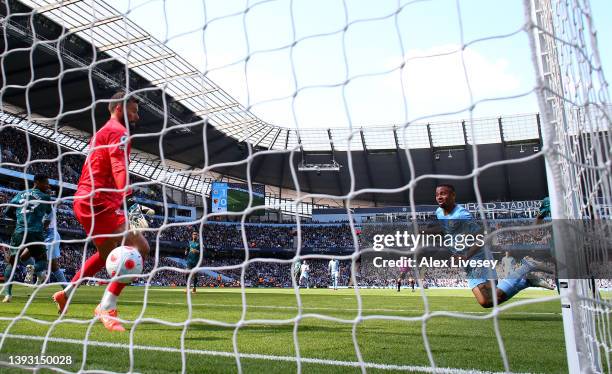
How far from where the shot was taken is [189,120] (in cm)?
2767

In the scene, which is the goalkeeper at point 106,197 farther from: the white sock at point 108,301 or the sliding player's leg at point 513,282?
the sliding player's leg at point 513,282

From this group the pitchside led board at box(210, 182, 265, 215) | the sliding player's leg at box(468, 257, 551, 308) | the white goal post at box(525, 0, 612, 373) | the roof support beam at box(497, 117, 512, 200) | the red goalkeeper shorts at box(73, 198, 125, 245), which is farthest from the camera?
the roof support beam at box(497, 117, 512, 200)

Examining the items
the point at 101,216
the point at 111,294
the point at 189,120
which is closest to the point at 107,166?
the point at 101,216

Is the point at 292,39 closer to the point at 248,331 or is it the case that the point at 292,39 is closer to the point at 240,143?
the point at 248,331

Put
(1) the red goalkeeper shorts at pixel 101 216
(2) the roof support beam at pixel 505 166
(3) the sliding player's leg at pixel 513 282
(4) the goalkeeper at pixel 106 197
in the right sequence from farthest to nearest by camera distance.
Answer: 1. (2) the roof support beam at pixel 505 166
2. (3) the sliding player's leg at pixel 513 282
3. (1) the red goalkeeper shorts at pixel 101 216
4. (4) the goalkeeper at pixel 106 197

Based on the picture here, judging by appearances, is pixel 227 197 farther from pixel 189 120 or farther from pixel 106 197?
pixel 106 197

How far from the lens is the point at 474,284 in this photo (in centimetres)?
455

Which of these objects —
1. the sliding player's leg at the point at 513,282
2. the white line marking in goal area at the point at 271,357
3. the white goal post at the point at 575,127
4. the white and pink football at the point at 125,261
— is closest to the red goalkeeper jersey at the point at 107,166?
the white and pink football at the point at 125,261

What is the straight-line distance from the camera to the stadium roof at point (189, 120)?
20422 mm

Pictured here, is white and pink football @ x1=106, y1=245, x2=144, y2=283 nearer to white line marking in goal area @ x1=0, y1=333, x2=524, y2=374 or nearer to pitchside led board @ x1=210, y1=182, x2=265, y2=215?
white line marking in goal area @ x1=0, y1=333, x2=524, y2=374

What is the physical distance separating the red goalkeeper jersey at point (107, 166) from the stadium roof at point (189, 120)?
1182 centimetres

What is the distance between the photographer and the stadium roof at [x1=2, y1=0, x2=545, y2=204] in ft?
67.0

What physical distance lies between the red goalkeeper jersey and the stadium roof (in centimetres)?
1182

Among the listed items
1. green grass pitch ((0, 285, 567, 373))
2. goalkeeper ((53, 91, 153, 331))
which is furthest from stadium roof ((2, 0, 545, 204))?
goalkeeper ((53, 91, 153, 331))
